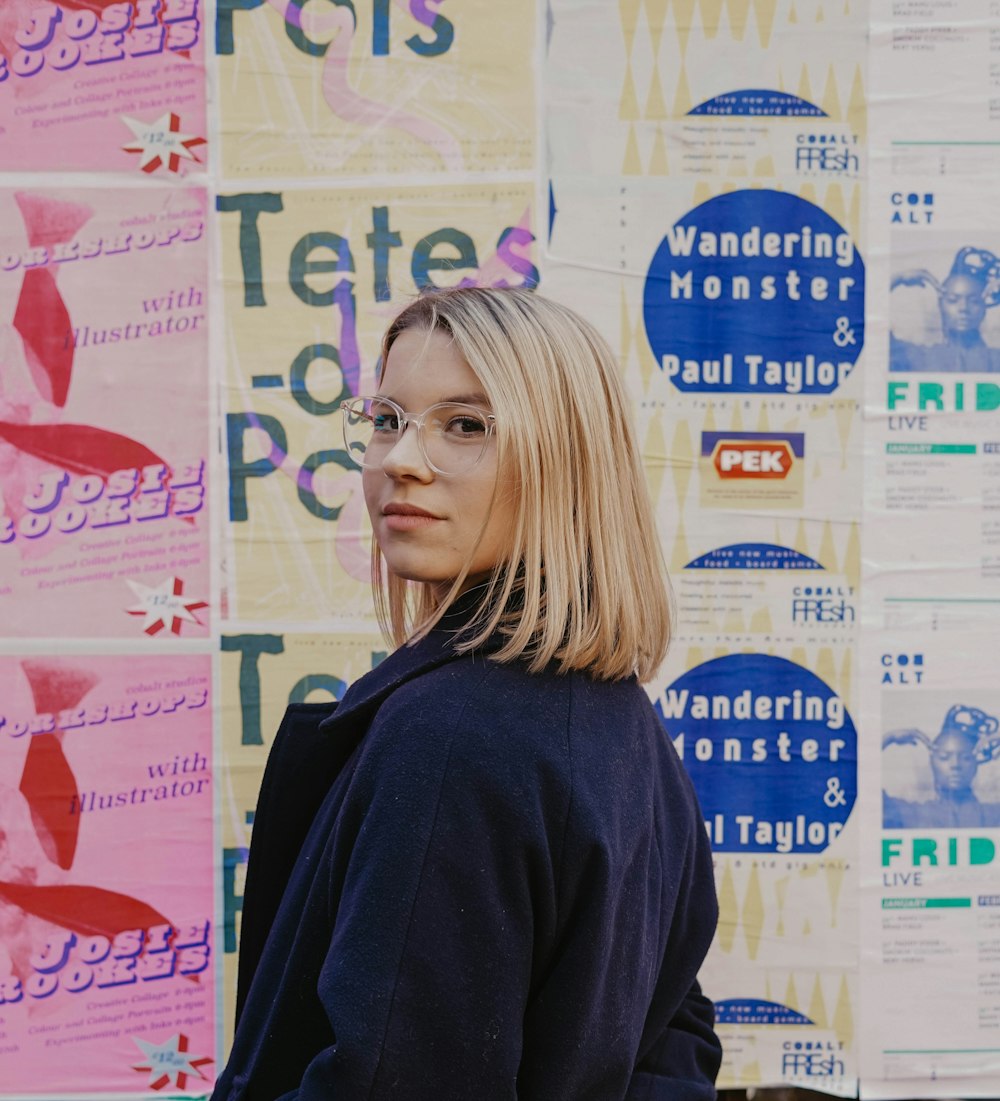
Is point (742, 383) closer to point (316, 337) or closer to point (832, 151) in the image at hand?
point (832, 151)

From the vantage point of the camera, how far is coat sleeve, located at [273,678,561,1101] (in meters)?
0.85

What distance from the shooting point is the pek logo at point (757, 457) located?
6.58ft

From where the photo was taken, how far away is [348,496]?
6.64 feet

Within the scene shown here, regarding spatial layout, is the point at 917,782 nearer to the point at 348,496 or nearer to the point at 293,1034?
the point at 348,496

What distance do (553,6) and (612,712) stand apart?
1.45m

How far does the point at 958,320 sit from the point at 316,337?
3.81ft

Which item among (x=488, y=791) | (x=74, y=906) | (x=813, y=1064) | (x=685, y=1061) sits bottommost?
(x=813, y=1064)

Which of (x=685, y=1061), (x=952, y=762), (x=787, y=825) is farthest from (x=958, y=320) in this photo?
(x=685, y=1061)

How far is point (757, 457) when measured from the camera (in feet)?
6.59

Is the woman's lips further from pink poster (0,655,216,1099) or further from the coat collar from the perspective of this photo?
pink poster (0,655,216,1099)

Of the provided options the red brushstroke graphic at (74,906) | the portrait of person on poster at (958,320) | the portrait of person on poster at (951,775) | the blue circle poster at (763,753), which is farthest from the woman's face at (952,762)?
the red brushstroke graphic at (74,906)

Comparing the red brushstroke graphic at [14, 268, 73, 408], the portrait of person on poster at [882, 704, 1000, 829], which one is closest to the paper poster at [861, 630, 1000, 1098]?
the portrait of person on poster at [882, 704, 1000, 829]

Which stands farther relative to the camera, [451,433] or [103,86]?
[103,86]

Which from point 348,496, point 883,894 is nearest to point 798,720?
point 883,894
